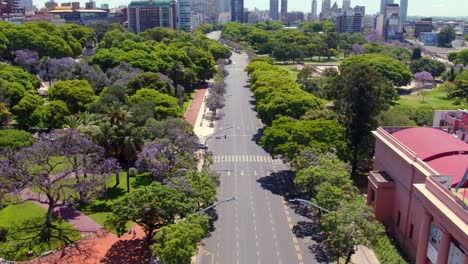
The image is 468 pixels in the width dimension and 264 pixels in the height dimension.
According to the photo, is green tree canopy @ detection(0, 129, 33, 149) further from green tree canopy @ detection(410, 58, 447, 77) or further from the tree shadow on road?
green tree canopy @ detection(410, 58, 447, 77)

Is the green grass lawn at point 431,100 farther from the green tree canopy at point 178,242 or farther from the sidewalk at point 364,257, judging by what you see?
the green tree canopy at point 178,242

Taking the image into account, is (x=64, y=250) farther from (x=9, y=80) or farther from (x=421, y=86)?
(x=421, y=86)

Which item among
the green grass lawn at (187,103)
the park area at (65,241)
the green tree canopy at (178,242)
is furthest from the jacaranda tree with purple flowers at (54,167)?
the green grass lawn at (187,103)

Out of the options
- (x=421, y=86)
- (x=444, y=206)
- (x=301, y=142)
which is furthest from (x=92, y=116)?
(x=421, y=86)

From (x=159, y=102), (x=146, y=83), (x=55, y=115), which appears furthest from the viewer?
(x=146, y=83)

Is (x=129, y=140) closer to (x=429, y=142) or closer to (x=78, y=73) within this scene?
(x=429, y=142)

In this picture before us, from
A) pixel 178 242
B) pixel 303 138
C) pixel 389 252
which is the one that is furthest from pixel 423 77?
pixel 178 242

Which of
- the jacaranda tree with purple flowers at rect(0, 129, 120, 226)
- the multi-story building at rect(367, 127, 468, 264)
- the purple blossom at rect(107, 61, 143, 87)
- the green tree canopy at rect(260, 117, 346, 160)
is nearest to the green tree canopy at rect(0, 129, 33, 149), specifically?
the jacaranda tree with purple flowers at rect(0, 129, 120, 226)
